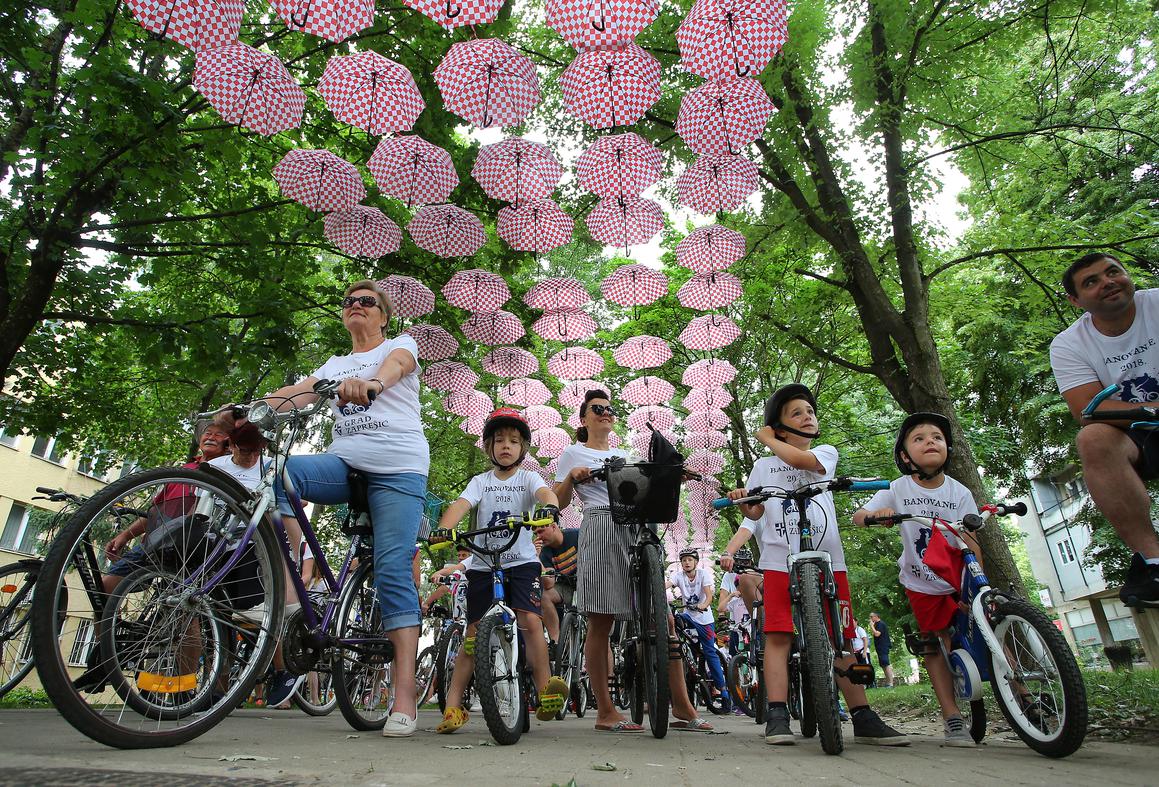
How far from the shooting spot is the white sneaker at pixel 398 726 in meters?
3.42

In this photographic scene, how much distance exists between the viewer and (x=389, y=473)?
366 centimetres

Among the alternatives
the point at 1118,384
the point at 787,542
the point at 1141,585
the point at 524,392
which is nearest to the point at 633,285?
the point at 524,392

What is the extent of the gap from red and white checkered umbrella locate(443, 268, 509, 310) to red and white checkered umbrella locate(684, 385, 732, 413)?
5048 mm

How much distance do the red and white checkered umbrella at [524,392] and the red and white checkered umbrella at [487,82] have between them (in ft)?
17.6

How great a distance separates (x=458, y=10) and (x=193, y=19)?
207cm

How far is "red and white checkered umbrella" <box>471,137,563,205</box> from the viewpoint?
8234 mm

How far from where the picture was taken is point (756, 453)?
18.9m

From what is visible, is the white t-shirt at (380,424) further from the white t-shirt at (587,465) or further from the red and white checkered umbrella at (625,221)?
the red and white checkered umbrella at (625,221)

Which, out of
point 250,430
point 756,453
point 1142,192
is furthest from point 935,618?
point 1142,192

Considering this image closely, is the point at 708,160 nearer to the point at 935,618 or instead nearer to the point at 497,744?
the point at 935,618

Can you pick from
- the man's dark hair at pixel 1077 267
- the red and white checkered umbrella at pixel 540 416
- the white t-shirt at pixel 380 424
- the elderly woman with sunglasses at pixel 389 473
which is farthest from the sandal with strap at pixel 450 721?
the red and white checkered umbrella at pixel 540 416

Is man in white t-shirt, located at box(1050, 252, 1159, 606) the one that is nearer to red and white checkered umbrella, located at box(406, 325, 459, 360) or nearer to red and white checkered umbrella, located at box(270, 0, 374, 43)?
red and white checkered umbrella, located at box(270, 0, 374, 43)

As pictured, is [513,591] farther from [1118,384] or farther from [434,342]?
[434,342]

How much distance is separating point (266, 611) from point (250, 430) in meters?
0.93
